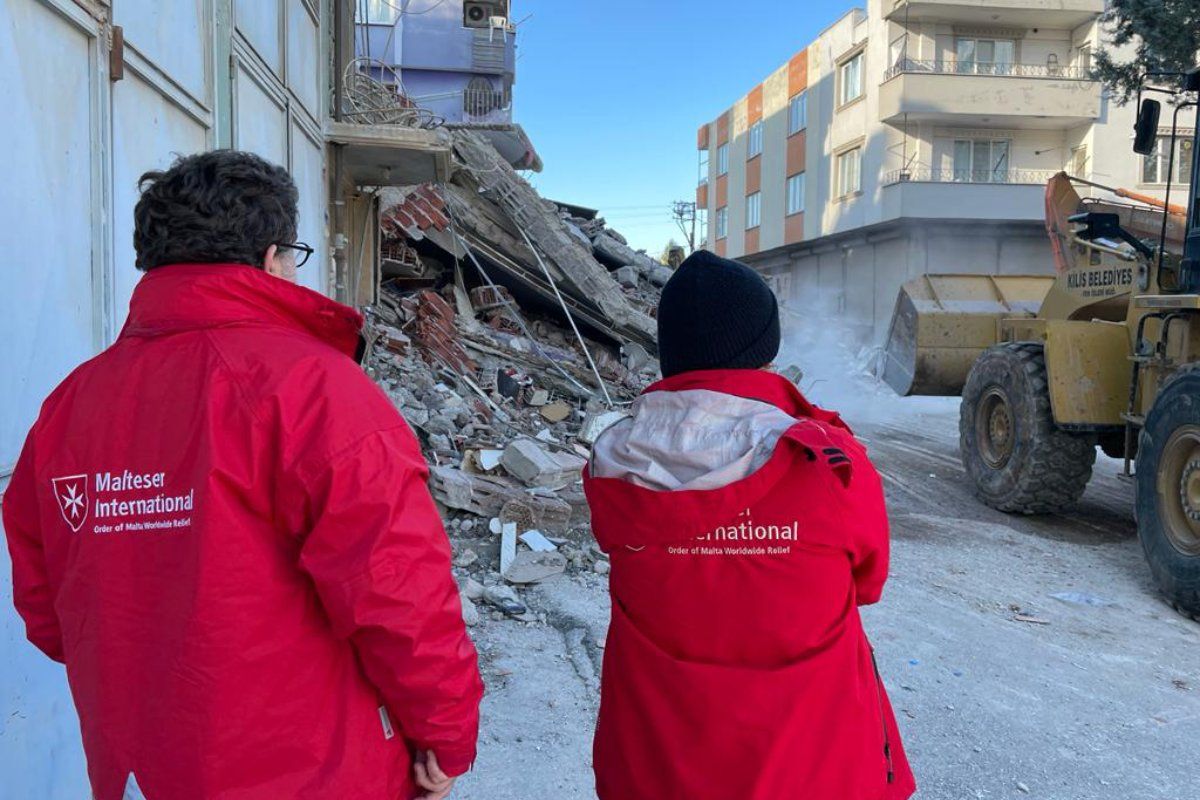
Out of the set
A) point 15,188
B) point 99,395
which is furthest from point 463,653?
point 15,188

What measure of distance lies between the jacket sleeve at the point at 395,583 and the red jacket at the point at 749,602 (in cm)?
36

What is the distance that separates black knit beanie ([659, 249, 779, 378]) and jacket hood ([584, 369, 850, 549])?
4 cm

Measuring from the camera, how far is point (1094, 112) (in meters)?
23.8

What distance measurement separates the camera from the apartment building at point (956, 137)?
23719mm

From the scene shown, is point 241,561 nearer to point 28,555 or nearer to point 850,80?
point 28,555

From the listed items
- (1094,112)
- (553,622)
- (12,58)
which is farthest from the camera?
(1094,112)

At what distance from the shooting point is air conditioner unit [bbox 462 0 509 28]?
108 feet

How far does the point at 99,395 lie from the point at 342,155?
8331 millimetres

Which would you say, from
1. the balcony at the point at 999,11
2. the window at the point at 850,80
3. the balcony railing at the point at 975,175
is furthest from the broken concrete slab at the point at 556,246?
the window at the point at 850,80

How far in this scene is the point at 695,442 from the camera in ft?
5.68

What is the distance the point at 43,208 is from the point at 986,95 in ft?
82.7

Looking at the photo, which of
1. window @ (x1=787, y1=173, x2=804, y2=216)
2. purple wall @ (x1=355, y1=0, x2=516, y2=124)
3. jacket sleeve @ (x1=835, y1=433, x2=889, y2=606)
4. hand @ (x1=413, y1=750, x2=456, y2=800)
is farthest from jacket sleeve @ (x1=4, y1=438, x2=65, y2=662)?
window @ (x1=787, y1=173, x2=804, y2=216)

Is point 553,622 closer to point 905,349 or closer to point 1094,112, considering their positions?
point 905,349

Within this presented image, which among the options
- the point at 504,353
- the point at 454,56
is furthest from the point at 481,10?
the point at 504,353
